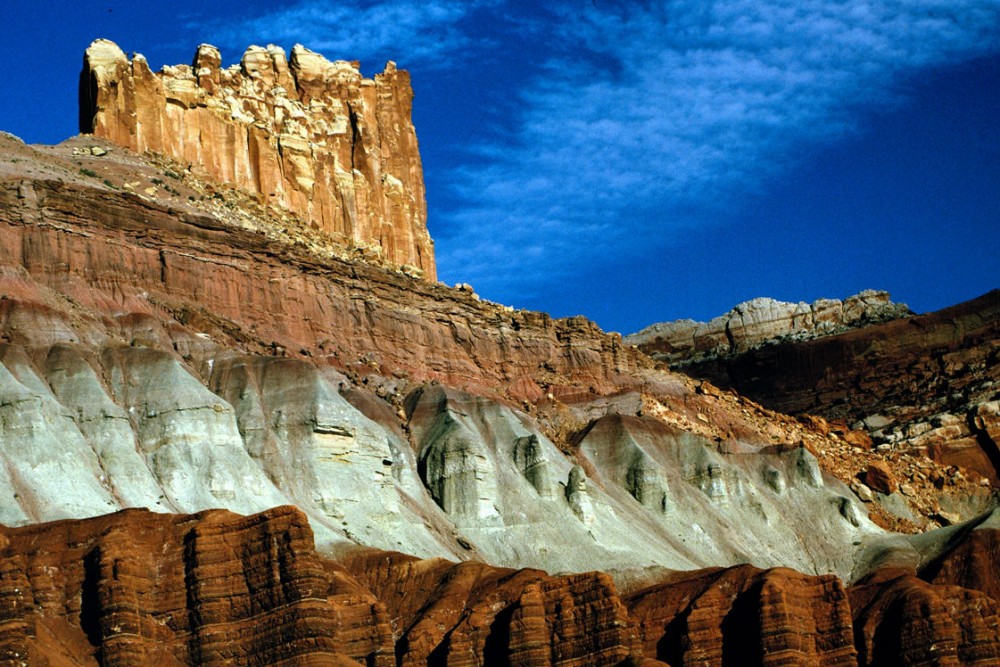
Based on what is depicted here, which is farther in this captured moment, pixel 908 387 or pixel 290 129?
pixel 908 387

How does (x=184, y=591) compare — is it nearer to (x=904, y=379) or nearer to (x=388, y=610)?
(x=388, y=610)

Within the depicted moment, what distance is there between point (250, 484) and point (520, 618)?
44.7 ft

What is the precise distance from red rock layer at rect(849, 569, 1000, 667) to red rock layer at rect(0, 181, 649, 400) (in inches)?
1224

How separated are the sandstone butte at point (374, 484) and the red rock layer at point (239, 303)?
0.16 metres

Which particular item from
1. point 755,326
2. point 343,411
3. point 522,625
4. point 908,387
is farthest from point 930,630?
point 755,326

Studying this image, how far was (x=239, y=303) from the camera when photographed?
9412 centimetres

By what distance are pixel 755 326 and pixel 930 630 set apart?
99.2 m

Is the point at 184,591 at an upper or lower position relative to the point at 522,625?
upper

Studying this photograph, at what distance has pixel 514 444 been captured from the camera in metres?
95.7

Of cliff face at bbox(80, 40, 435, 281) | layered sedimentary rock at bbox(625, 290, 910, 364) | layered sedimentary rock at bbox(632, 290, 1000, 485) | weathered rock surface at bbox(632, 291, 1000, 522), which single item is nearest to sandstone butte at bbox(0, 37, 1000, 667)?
weathered rock surface at bbox(632, 291, 1000, 522)

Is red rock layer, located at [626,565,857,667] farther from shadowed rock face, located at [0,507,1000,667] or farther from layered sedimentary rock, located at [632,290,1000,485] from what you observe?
layered sedimentary rock, located at [632,290,1000,485]

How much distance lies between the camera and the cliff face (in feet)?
365

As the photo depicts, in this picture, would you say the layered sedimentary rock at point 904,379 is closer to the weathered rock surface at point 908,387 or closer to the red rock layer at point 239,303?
the weathered rock surface at point 908,387

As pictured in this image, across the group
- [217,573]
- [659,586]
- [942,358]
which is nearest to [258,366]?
[659,586]
